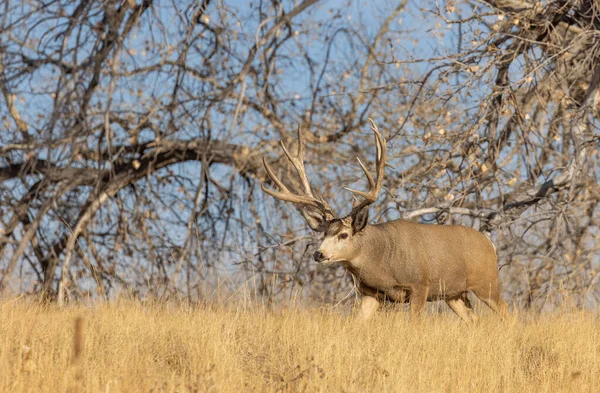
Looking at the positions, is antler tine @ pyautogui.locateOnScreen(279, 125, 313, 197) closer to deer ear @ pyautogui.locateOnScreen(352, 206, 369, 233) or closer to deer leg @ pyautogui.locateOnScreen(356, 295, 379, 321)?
deer ear @ pyautogui.locateOnScreen(352, 206, 369, 233)

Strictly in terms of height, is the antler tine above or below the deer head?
above

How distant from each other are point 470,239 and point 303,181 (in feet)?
5.65

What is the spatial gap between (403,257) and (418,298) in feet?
1.33

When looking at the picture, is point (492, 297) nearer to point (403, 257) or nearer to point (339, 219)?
point (403, 257)

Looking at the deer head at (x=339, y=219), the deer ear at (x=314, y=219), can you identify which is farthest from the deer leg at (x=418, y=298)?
the deer ear at (x=314, y=219)

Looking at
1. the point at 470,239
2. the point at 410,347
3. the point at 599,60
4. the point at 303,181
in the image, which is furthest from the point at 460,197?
the point at 410,347

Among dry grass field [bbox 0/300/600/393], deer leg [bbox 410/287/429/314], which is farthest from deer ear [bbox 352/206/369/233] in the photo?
dry grass field [bbox 0/300/600/393]

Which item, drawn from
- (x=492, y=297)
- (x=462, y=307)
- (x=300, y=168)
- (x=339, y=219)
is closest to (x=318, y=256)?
(x=339, y=219)

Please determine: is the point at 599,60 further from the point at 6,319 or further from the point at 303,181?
the point at 6,319

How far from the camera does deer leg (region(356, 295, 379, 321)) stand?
8.03 metres

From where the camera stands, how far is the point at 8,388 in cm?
445

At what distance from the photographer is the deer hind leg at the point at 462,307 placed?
28.9 ft

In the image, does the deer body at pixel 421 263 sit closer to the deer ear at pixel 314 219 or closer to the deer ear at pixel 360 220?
the deer ear at pixel 360 220

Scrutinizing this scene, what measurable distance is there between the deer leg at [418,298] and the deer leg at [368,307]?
34 centimetres
